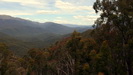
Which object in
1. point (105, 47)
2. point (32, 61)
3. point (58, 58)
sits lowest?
point (32, 61)

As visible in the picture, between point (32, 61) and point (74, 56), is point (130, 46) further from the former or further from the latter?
point (32, 61)

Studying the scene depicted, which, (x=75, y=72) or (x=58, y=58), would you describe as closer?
(x=75, y=72)

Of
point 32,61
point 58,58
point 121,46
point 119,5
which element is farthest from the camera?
point 32,61

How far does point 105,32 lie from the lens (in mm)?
29469

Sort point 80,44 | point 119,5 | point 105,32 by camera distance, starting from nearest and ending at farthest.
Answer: point 119,5, point 105,32, point 80,44

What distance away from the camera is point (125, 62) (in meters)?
27.8

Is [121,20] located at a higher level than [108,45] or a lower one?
higher

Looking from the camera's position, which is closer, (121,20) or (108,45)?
(121,20)

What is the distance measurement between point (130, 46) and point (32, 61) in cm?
3929

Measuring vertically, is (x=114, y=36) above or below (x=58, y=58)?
above

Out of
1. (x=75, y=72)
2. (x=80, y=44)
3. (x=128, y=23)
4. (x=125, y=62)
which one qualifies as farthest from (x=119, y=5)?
(x=75, y=72)

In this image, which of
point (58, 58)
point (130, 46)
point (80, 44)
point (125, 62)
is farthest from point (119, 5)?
point (58, 58)

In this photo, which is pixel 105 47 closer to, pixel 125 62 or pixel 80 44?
A: pixel 125 62

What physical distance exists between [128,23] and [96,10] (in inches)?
202
